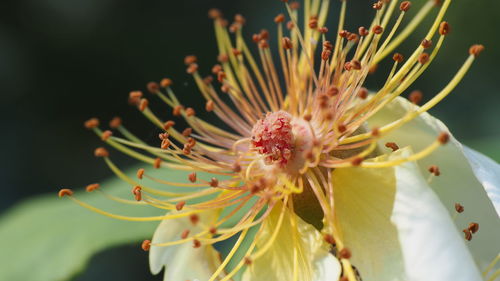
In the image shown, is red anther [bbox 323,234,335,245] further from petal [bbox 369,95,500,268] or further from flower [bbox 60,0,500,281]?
petal [bbox 369,95,500,268]

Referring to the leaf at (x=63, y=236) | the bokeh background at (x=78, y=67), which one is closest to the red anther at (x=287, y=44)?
the leaf at (x=63, y=236)

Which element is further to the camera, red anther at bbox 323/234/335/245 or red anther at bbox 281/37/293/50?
red anther at bbox 281/37/293/50

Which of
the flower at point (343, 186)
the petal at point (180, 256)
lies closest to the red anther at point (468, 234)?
the flower at point (343, 186)

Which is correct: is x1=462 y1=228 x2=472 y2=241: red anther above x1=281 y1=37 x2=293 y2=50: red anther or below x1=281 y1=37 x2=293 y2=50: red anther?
below

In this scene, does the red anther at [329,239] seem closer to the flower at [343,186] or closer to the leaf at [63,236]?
the flower at [343,186]

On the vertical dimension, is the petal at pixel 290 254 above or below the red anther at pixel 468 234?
above

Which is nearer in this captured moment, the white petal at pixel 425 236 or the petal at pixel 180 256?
the white petal at pixel 425 236

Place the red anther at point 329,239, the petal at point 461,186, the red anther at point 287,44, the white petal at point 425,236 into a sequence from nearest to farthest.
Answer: the white petal at point 425,236 < the red anther at point 329,239 < the petal at point 461,186 < the red anther at point 287,44

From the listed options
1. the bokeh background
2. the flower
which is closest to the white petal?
the flower

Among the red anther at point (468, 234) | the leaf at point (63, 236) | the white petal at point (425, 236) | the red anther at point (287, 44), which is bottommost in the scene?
the red anther at point (468, 234)

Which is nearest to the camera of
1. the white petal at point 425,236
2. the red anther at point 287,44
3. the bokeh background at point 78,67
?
the white petal at point 425,236
